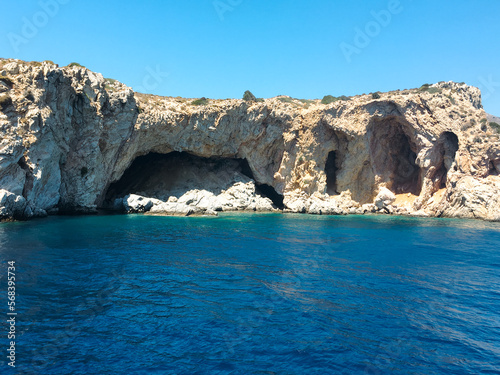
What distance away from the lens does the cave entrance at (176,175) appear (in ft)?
171

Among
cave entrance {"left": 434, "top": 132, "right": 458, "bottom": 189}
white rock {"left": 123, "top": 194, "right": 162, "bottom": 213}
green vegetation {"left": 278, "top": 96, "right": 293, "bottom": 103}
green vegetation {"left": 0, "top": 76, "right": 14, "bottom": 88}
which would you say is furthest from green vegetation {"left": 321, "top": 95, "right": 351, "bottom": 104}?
green vegetation {"left": 0, "top": 76, "right": 14, "bottom": 88}

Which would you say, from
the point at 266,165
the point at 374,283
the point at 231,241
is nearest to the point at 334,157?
the point at 266,165

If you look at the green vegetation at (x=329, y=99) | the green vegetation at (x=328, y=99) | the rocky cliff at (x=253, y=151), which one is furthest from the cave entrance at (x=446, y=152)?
the green vegetation at (x=328, y=99)

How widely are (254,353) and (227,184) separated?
46922 millimetres

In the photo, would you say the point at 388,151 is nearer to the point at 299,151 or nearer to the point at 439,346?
the point at 299,151

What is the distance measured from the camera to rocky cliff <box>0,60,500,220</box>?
40.3 meters

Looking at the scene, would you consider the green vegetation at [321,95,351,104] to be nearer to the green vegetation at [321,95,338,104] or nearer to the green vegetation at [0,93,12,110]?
the green vegetation at [321,95,338,104]

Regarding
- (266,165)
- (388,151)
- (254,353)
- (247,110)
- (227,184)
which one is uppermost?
(247,110)

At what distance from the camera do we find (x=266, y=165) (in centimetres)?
5978

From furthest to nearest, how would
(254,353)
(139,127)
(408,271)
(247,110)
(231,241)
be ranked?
(247,110)
(139,127)
(231,241)
(408,271)
(254,353)

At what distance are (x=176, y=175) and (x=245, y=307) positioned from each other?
43044 mm

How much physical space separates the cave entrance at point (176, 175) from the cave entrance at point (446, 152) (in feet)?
96.1

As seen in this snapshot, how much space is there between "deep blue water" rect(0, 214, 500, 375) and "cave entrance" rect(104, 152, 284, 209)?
2448 cm

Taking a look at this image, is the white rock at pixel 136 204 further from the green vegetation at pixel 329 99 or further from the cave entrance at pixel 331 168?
the green vegetation at pixel 329 99
